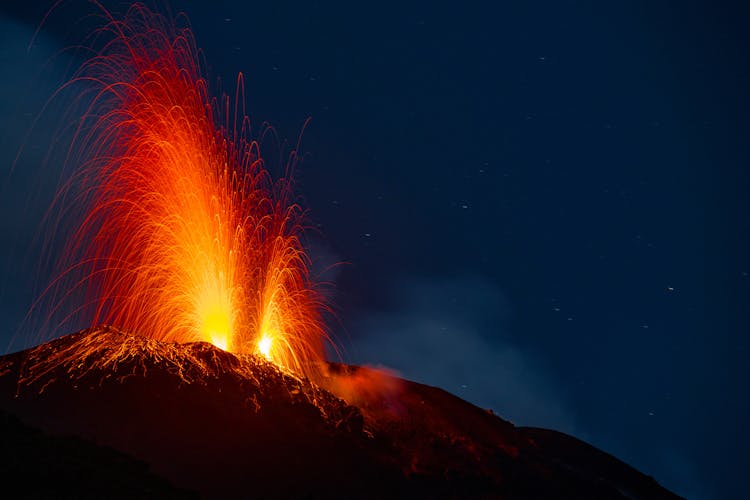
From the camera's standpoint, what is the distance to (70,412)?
22.2 m

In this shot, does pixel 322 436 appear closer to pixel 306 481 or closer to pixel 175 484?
pixel 306 481

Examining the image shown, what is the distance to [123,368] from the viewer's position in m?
25.7

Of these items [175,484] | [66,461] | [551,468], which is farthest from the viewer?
[551,468]

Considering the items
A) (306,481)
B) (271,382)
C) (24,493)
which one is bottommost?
(24,493)

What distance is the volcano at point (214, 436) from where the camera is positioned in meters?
18.1

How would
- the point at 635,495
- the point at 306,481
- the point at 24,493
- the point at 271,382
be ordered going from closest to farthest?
1. the point at 24,493
2. the point at 306,481
3. the point at 271,382
4. the point at 635,495

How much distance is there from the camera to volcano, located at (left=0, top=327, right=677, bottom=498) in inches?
711

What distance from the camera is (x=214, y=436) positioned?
74.1 ft

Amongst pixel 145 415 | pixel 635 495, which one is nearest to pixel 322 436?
pixel 145 415

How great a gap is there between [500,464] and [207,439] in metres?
14.3

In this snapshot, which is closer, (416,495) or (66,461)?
(66,461)

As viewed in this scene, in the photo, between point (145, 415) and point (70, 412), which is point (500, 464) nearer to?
point (145, 415)

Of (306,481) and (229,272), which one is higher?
(229,272)

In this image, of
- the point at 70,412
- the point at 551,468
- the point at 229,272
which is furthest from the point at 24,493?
the point at 551,468
